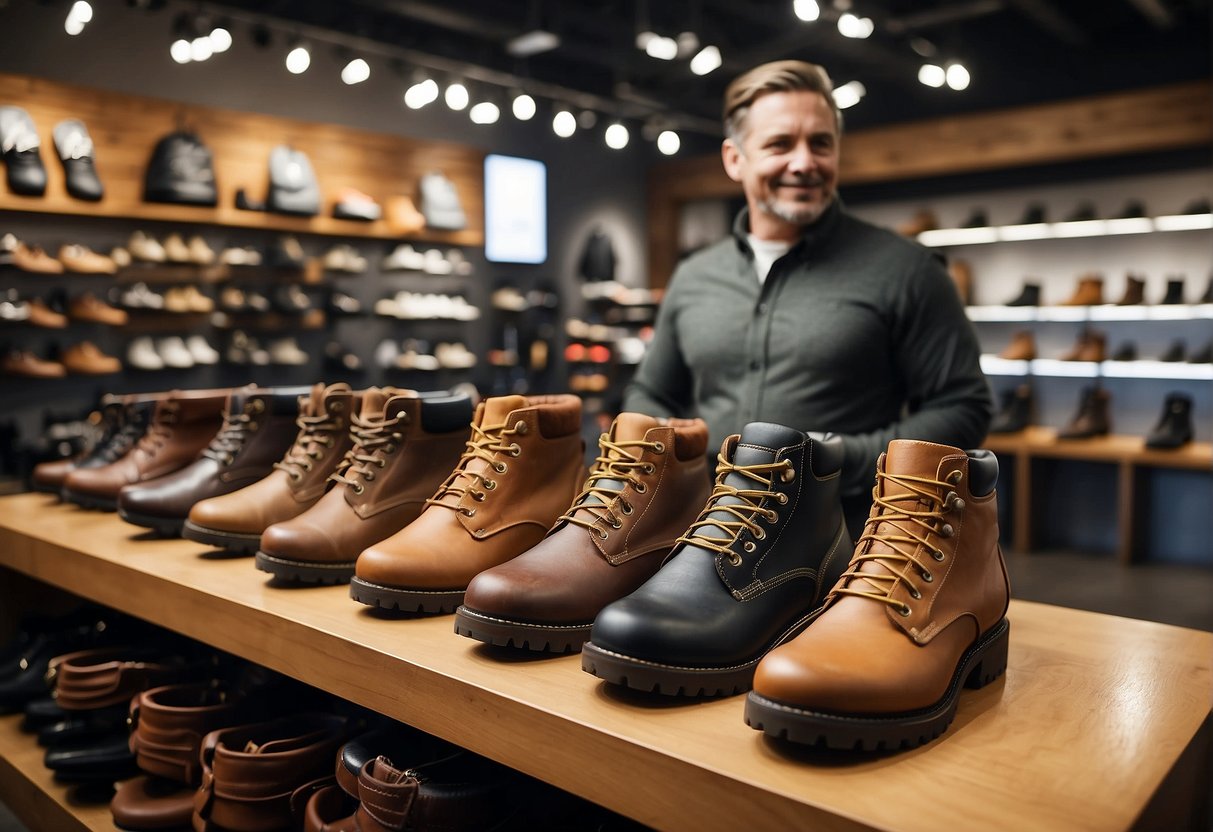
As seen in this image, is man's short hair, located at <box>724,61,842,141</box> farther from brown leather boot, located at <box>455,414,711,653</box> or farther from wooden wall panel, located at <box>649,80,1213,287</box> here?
wooden wall panel, located at <box>649,80,1213,287</box>

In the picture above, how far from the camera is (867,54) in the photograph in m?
6.87

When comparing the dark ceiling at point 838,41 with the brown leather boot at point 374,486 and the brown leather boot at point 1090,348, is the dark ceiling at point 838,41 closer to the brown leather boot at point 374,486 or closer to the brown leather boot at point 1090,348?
the brown leather boot at point 1090,348

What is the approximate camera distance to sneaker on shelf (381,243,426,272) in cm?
741

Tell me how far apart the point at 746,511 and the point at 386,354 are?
6.65 meters

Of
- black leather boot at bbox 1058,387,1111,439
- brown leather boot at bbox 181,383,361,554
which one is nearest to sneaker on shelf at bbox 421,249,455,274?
black leather boot at bbox 1058,387,1111,439

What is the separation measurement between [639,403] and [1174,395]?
5.14 metres

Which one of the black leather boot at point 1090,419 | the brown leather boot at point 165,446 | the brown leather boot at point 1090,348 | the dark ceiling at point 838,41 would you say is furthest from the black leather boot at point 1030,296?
the brown leather boot at point 165,446

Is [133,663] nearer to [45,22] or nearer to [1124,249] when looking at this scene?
[45,22]

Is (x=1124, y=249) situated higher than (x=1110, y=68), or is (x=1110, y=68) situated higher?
(x=1110, y=68)

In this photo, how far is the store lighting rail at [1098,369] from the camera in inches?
249

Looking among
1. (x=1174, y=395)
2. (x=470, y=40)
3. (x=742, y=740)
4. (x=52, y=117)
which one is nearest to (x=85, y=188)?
(x=52, y=117)

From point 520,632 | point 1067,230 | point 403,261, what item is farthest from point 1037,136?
point 520,632

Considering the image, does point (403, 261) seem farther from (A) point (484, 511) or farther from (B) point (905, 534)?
(B) point (905, 534)

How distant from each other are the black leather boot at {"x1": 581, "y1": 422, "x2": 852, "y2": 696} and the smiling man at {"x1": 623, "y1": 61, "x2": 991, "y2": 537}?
0.86 meters
